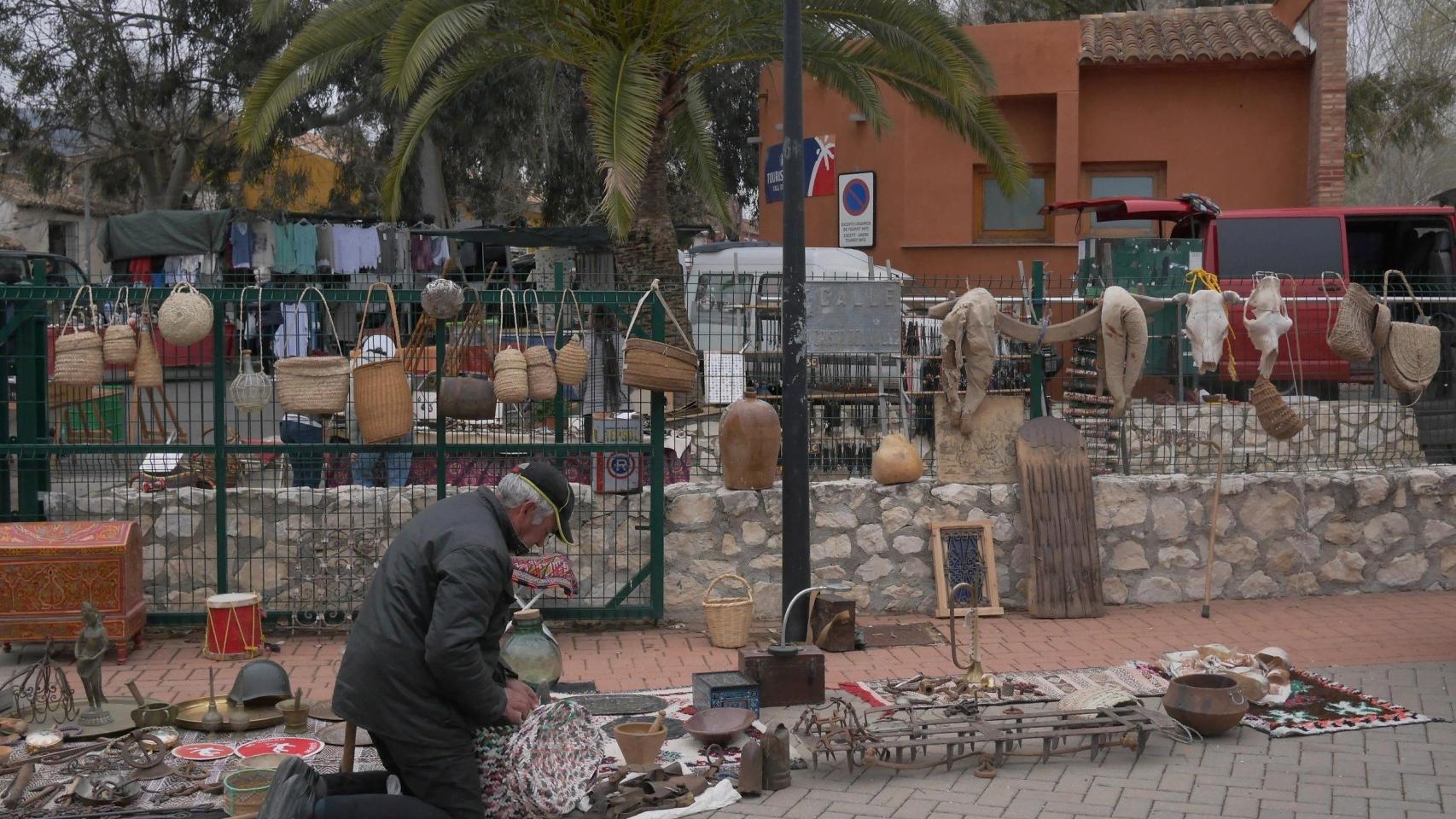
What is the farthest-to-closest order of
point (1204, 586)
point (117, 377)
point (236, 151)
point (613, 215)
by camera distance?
point (236, 151) → point (613, 215) → point (1204, 586) → point (117, 377)

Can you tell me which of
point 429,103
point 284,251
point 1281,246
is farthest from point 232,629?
point 284,251

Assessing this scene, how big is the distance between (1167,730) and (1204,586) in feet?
10.4

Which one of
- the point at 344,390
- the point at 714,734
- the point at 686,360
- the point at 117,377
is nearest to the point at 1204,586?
the point at 686,360

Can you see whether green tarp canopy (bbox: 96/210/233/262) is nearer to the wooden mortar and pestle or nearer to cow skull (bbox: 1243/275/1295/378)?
cow skull (bbox: 1243/275/1295/378)

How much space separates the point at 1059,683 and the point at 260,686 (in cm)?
403

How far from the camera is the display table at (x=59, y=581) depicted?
7375 mm

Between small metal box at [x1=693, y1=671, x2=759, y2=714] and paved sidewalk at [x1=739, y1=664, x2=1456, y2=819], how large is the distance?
0.57 metres

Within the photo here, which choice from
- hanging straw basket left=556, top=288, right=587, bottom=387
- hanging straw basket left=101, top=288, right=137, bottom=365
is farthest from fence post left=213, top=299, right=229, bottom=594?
hanging straw basket left=556, top=288, right=587, bottom=387

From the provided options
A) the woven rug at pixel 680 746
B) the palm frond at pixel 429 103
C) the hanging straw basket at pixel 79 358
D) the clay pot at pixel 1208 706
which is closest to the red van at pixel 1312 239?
the clay pot at pixel 1208 706

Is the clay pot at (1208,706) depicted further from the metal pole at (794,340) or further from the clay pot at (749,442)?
the clay pot at (749,442)

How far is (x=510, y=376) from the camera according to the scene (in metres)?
7.84

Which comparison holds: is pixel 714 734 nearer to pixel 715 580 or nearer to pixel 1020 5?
pixel 715 580

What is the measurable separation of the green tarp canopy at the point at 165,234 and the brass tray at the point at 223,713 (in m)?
13.8

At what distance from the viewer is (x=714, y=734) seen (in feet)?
19.2
